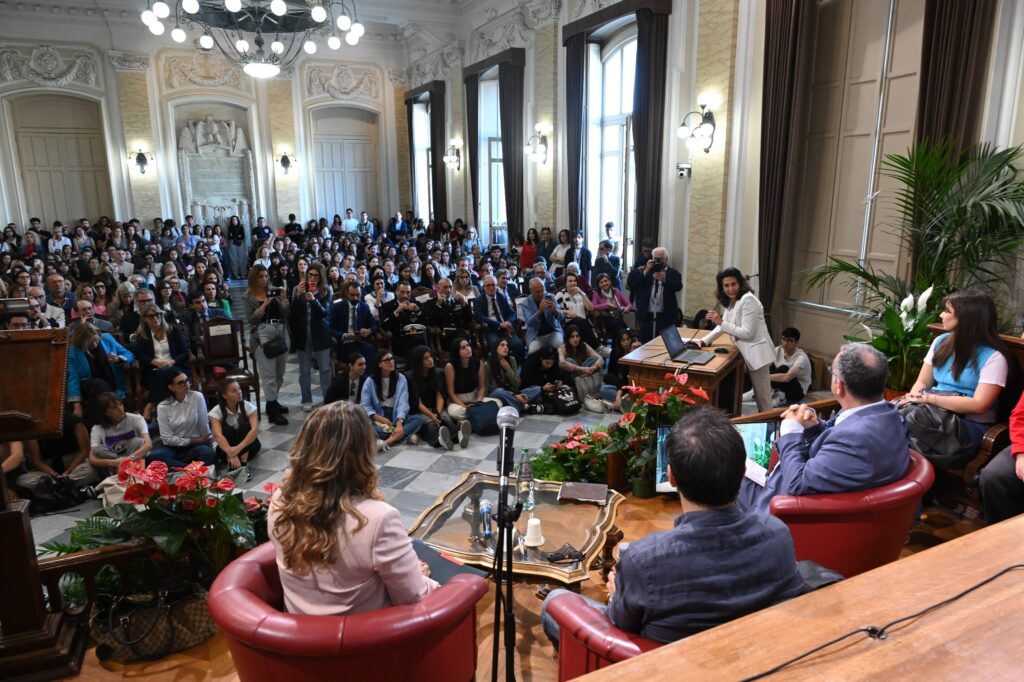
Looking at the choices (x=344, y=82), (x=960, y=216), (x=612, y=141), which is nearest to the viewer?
(x=960, y=216)

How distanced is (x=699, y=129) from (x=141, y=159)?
12.2 meters

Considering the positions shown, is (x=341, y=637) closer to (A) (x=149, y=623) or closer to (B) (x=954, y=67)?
(A) (x=149, y=623)

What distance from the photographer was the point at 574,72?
9984 millimetres

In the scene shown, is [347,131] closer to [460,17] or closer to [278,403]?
[460,17]

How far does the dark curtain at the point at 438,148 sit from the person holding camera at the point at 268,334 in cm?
882

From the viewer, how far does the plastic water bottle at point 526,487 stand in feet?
11.4

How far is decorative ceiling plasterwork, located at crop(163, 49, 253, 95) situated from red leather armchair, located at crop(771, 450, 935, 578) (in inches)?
615

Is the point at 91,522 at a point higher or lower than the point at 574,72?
lower

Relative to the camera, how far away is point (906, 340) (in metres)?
4.62

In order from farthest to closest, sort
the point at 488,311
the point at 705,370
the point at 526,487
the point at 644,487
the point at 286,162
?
the point at 286,162, the point at 488,311, the point at 705,370, the point at 644,487, the point at 526,487

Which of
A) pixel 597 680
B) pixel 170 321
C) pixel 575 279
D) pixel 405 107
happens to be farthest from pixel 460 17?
pixel 597 680

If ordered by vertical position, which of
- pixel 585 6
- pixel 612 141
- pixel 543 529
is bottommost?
pixel 543 529

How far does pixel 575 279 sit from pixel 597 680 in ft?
20.4

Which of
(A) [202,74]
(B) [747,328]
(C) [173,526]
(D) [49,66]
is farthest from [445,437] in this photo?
(D) [49,66]
